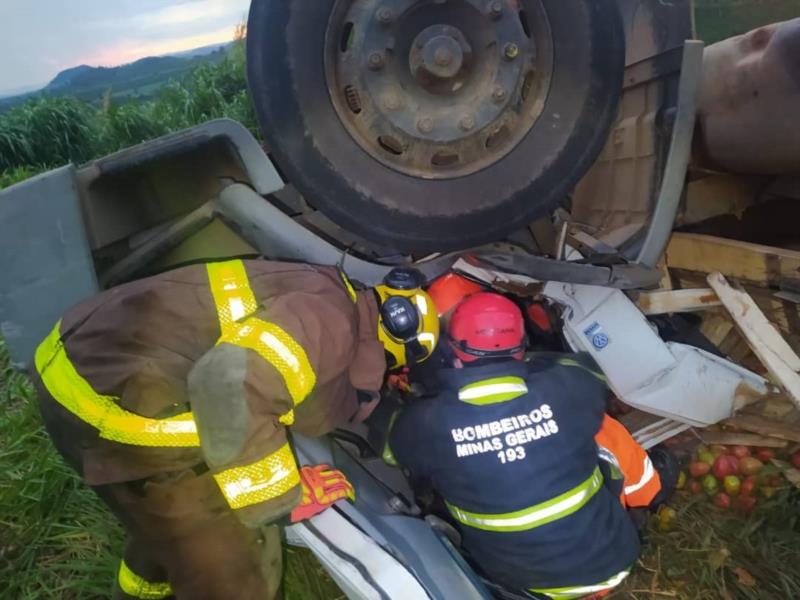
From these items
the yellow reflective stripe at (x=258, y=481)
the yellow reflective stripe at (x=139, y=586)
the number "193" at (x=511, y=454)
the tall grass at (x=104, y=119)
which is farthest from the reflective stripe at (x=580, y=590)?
the tall grass at (x=104, y=119)

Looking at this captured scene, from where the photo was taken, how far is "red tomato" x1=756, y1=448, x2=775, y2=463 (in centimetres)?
259

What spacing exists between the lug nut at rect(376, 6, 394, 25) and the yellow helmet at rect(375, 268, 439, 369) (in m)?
0.69

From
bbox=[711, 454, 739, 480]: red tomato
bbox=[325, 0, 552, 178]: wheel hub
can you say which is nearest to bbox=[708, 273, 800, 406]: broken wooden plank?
bbox=[711, 454, 739, 480]: red tomato

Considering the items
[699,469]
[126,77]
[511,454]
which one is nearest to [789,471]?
[699,469]

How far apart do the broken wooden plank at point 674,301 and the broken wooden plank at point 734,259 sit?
0.33ft

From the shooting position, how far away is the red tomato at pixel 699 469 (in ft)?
8.73

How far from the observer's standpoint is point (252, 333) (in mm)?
1584

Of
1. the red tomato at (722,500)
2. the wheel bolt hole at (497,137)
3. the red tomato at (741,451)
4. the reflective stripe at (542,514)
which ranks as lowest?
the red tomato at (722,500)

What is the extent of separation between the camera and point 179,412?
167cm

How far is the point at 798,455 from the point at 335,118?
6.57 ft

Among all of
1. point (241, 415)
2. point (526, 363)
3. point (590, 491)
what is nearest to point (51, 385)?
point (241, 415)

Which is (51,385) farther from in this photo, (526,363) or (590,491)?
(590,491)

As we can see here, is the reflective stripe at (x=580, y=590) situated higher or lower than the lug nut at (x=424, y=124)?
lower

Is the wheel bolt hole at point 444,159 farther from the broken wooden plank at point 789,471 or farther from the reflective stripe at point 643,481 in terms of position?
the broken wooden plank at point 789,471
